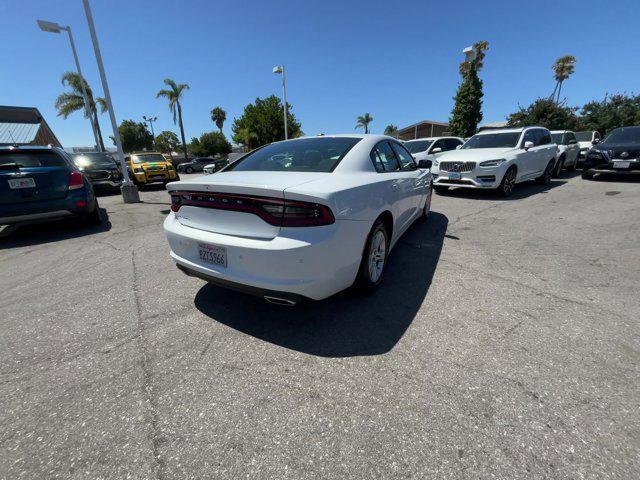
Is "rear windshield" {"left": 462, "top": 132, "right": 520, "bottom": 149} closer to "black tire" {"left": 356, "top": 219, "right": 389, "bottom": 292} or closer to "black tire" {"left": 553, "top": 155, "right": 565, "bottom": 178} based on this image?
"black tire" {"left": 553, "top": 155, "right": 565, "bottom": 178}

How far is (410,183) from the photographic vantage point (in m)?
3.87

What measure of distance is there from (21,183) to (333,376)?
5.87 meters

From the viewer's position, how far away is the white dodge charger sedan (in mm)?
2082

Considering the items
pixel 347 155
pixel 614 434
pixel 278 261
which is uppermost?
pixel 347 155

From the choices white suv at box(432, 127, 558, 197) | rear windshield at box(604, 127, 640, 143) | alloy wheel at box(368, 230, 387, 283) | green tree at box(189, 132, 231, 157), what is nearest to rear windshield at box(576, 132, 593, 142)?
rear windshield at box(604, 127, 640, 143)

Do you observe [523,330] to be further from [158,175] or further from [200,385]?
[158,175]

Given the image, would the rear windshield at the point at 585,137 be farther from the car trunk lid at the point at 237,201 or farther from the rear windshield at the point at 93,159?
the rear windshield at the point at 93,159

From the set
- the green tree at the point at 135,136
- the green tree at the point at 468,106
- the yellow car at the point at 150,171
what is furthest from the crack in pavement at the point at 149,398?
the green tree at the point at 135,136

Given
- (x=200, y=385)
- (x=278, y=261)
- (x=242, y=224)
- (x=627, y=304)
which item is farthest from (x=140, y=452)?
(x=627, y=304)

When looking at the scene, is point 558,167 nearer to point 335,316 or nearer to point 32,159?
point 335,316

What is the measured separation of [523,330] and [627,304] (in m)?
1.22

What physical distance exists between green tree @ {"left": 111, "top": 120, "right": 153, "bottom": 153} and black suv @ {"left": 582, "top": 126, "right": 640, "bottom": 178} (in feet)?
227

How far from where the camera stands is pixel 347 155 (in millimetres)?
2887

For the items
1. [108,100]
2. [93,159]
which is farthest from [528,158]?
[93,159]
